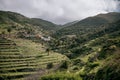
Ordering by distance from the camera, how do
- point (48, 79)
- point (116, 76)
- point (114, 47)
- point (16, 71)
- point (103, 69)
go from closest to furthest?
point (116, 76), point (103, 69), point (48, 79), point (114, 47), point (16, 71)

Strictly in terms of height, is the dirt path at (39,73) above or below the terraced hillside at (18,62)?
below

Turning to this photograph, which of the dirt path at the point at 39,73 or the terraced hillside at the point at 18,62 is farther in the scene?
the dirt path at the point at 39,73

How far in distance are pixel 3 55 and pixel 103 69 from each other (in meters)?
98.7

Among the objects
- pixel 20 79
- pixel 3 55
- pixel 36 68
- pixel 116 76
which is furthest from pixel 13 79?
pixel 116 76

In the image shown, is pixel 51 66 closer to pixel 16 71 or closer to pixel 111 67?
pixel 16 71

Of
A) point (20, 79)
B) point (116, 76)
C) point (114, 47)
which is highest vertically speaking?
point (114, 47)

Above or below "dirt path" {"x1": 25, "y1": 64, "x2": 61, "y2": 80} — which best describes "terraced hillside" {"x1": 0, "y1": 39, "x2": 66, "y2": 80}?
above

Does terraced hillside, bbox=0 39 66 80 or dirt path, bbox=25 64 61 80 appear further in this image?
dirt path, bbox=25 64 61 80

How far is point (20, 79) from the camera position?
493 feet

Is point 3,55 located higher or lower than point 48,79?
higher

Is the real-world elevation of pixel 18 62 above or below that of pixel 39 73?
above

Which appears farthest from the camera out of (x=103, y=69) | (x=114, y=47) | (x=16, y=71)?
(x=16, y=71)

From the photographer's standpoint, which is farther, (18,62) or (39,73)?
(18,62)

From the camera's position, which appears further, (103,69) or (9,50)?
(9,50)
